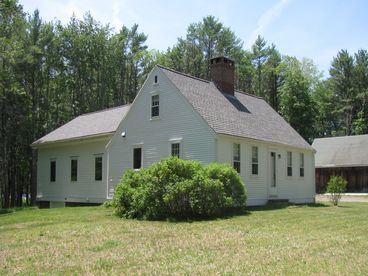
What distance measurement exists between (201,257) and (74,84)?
124 ft

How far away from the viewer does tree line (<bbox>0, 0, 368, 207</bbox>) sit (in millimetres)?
34656

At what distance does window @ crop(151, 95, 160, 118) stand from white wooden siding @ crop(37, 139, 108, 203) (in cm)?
516

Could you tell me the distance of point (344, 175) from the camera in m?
40.3

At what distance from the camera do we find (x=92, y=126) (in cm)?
2881

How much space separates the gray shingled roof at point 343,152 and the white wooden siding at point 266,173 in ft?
48.6

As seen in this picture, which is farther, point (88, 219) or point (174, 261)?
point (88, 219)

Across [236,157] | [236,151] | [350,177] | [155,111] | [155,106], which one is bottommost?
[350,177]

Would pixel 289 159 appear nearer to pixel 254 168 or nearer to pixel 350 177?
pixel 254 168

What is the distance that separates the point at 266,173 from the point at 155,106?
6312mm

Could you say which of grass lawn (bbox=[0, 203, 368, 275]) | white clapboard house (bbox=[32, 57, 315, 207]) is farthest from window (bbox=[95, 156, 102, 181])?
grass lawn (bbox=[0, 203, 368, 275])

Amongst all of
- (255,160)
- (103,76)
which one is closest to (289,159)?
(255,160)

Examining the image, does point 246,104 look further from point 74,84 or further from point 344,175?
point 74,84

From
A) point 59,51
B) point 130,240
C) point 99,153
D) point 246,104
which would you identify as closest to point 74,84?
point 59,51

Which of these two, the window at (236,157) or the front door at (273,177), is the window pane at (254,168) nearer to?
the window at (236,157)
